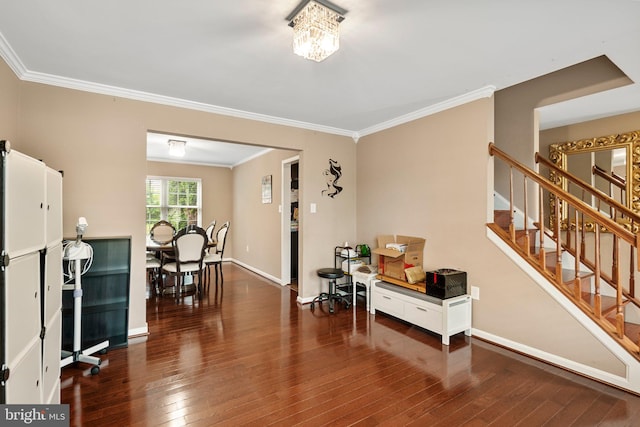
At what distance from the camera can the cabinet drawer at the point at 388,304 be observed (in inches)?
133

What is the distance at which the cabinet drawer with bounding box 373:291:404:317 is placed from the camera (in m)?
3.37

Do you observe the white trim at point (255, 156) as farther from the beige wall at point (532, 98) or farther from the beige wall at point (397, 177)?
the beige wall at point (532, 98)

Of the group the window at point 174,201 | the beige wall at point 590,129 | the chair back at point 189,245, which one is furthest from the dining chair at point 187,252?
the beige wall at point 590,129

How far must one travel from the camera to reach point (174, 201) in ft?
23.0

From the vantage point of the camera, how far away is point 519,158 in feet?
11.2

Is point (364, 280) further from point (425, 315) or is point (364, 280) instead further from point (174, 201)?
point (174, 201)

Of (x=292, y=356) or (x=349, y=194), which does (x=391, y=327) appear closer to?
(x=292, y=356)

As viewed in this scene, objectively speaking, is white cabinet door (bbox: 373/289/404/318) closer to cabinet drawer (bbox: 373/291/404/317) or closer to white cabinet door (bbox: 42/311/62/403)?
cabinet drawer (bbox: 373/291/404/317)

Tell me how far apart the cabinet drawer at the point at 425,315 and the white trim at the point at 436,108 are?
2092 mm

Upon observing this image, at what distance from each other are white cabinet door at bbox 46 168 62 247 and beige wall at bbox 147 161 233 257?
537 centimetres

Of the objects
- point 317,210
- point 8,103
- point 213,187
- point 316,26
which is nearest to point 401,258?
point 317,210

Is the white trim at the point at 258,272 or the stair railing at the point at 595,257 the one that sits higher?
the stair railing at the point at 595,257

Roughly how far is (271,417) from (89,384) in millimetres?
1395

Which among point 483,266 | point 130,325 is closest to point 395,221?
point 483,266
